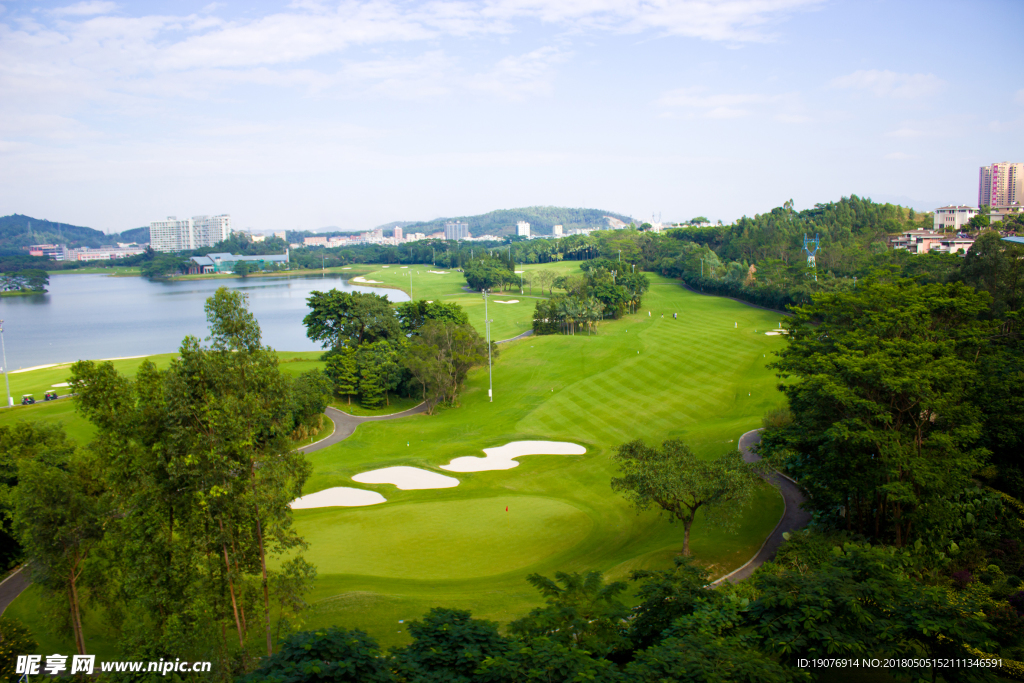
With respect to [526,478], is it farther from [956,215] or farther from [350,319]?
[956,215]

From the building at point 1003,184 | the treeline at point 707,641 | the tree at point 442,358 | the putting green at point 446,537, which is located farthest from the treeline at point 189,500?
the building at point 1003,184

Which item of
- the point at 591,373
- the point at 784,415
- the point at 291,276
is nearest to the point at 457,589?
the point at 784,415

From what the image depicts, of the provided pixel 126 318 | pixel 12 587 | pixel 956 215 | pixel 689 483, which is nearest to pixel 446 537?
pixel 689 483

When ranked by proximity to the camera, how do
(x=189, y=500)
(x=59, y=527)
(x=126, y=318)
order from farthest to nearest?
(x=126, y=318) < (x=59, y=527) < (x=189, y=500)

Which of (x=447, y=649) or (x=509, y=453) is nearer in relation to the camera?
(x=447, y=649)

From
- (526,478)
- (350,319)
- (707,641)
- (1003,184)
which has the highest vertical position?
(1003,184)

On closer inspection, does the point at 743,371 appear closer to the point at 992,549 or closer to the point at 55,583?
the point at 992,549

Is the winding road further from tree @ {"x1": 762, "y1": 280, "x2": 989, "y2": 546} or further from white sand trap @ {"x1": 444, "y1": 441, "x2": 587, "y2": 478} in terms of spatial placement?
white sand trap @ {"x1": 444, "y1": 441, "x2": 587, "y2": 478}
